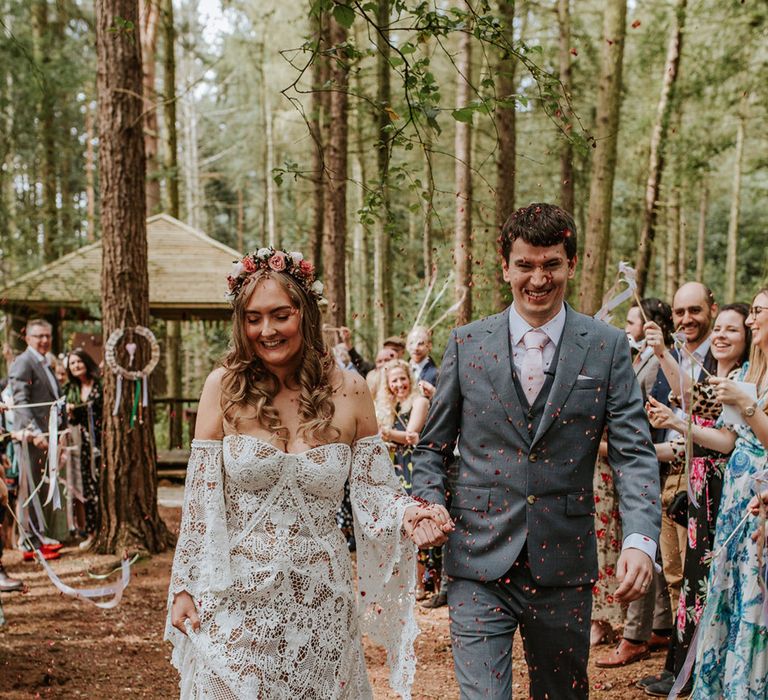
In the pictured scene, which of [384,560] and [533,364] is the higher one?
[533,364]

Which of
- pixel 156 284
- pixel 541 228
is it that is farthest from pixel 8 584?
pixel 156 284

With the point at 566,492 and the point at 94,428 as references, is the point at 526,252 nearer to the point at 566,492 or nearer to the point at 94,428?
the point at 566,492

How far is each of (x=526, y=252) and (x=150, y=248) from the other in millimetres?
14790

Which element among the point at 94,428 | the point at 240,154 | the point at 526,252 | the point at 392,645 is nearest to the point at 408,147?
the point at 526,252

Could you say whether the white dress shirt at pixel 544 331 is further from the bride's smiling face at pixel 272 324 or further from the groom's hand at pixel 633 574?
the bride's smiling face at pixel 272 324

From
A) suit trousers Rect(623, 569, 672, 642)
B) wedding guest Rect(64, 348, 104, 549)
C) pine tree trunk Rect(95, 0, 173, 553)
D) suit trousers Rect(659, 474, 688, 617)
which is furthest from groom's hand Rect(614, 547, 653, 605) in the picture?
wedding guest Rect(64, 348, 104, 549)

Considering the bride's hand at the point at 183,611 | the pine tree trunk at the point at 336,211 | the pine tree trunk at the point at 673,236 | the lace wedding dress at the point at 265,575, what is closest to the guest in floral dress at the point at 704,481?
the lace wedding dress at the point at 265,575

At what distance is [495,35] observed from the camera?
3.74 metres

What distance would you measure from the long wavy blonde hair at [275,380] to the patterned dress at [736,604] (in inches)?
89.6

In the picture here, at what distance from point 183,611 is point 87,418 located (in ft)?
24.5

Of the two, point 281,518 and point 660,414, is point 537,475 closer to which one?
point 281,518

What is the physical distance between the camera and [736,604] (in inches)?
174

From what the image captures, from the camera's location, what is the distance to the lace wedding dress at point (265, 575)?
319 centimetres

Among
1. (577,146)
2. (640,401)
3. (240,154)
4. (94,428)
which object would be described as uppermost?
(240,154)
